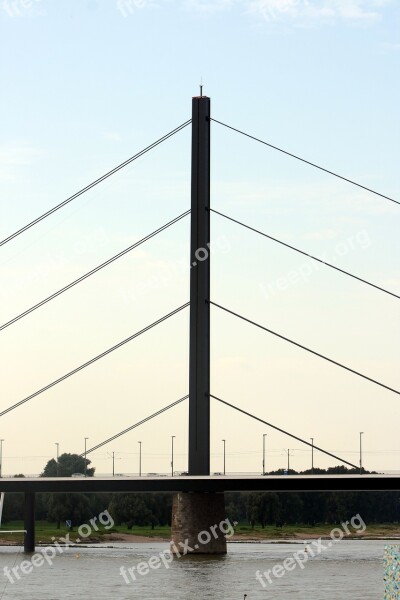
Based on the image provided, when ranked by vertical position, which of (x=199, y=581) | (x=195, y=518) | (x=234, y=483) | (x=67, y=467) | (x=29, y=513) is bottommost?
(x=199, y=581)

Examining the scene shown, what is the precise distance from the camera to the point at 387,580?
2527cm

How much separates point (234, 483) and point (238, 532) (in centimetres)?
6771

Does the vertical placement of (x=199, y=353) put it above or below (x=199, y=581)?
above

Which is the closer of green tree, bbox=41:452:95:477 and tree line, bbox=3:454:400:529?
tree line, bbox=3:454:400:529

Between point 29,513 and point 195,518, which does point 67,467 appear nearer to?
point 29,513

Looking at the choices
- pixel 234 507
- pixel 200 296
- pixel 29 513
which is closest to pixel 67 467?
pixel 234 507

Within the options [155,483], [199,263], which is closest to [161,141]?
[199,263]

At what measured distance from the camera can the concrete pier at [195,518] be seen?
5597 cm

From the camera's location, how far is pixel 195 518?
56031mm

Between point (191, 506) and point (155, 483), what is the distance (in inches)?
70.8

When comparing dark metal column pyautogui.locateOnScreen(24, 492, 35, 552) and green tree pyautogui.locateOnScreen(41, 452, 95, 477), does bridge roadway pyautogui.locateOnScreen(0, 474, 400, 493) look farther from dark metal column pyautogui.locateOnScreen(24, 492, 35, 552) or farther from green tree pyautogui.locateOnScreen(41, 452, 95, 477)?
green tree pyautogui.locateOnScreen(41, 452, 95, 477)

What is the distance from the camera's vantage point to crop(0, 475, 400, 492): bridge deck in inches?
2100

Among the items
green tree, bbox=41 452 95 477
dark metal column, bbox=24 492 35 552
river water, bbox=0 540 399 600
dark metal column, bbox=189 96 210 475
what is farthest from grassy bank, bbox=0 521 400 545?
dark metal column, bbox=189 96 210 475

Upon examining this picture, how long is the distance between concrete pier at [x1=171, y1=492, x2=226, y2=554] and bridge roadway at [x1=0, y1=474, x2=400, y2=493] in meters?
1.02
